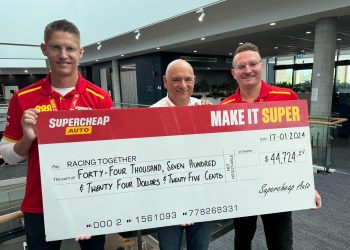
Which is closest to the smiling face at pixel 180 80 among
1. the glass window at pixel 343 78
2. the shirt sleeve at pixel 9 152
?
the shirt sleeve at pixel 9 152

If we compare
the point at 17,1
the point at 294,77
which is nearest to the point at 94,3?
the point at 17,1

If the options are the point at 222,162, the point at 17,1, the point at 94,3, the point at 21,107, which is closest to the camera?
the point at 21,107

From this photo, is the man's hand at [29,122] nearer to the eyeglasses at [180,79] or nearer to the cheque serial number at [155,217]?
the cheque serial number at [155,217]

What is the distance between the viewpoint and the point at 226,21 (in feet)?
25.1

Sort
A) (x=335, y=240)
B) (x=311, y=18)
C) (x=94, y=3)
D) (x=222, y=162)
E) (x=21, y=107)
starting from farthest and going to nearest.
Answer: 1. (x=94, y=3)
2. (x=311, y=18)
3. (x=335, y=240)
4. (x=222, y=162)
5. (x=21, y=107)

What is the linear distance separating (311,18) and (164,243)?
6988 mm

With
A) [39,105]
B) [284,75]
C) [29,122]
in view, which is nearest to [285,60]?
[284,75]

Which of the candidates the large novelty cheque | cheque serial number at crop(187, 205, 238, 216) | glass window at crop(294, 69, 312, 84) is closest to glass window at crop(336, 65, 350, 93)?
glass window at crop(294, 69, 312, 84)

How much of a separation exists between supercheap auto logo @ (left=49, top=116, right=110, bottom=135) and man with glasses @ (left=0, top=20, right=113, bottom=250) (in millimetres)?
81

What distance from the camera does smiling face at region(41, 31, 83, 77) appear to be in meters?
1.22

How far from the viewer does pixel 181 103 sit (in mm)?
1587

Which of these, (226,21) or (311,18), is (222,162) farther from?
(226,21)

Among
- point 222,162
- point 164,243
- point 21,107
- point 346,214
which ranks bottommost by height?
point 346,214

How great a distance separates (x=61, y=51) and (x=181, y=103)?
0.73 m
